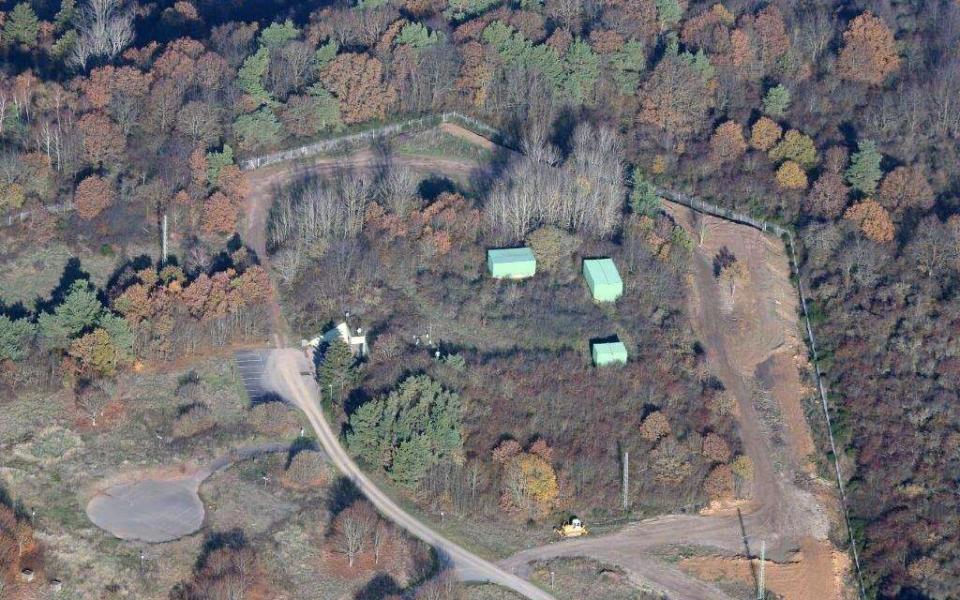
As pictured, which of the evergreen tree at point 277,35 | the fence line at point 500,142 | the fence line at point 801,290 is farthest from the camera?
the evergreen tree at point 277,35

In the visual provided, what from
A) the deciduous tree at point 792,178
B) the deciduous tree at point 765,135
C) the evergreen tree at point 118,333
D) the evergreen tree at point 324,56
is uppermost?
the evergreen tree at point 324,56

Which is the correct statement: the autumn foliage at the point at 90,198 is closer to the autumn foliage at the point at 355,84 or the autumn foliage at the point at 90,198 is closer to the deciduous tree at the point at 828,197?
the autumn foliage at the point at 355,84

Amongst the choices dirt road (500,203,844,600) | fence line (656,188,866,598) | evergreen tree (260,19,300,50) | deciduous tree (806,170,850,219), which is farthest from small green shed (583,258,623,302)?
evergreen tree (260,19,300,50)

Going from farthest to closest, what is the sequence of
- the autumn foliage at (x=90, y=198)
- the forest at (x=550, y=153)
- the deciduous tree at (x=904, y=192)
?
the deciduous tree at (x=904, y=192) → the autumn foliage at (x=90, y=198) → the forest at (x=550, y=153)

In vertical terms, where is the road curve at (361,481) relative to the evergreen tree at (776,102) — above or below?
below

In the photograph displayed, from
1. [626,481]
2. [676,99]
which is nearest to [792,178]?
[676,99]

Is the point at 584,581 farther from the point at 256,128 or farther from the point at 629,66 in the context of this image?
the point at 629,66

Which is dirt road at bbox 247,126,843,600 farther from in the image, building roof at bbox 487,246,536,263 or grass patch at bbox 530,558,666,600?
building roof at bbox 487,246,536,263

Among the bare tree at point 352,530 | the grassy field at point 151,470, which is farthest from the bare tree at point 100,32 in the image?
the bare tree at point 352,530

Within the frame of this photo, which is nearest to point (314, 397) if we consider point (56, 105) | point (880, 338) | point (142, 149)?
point (142, 149)
